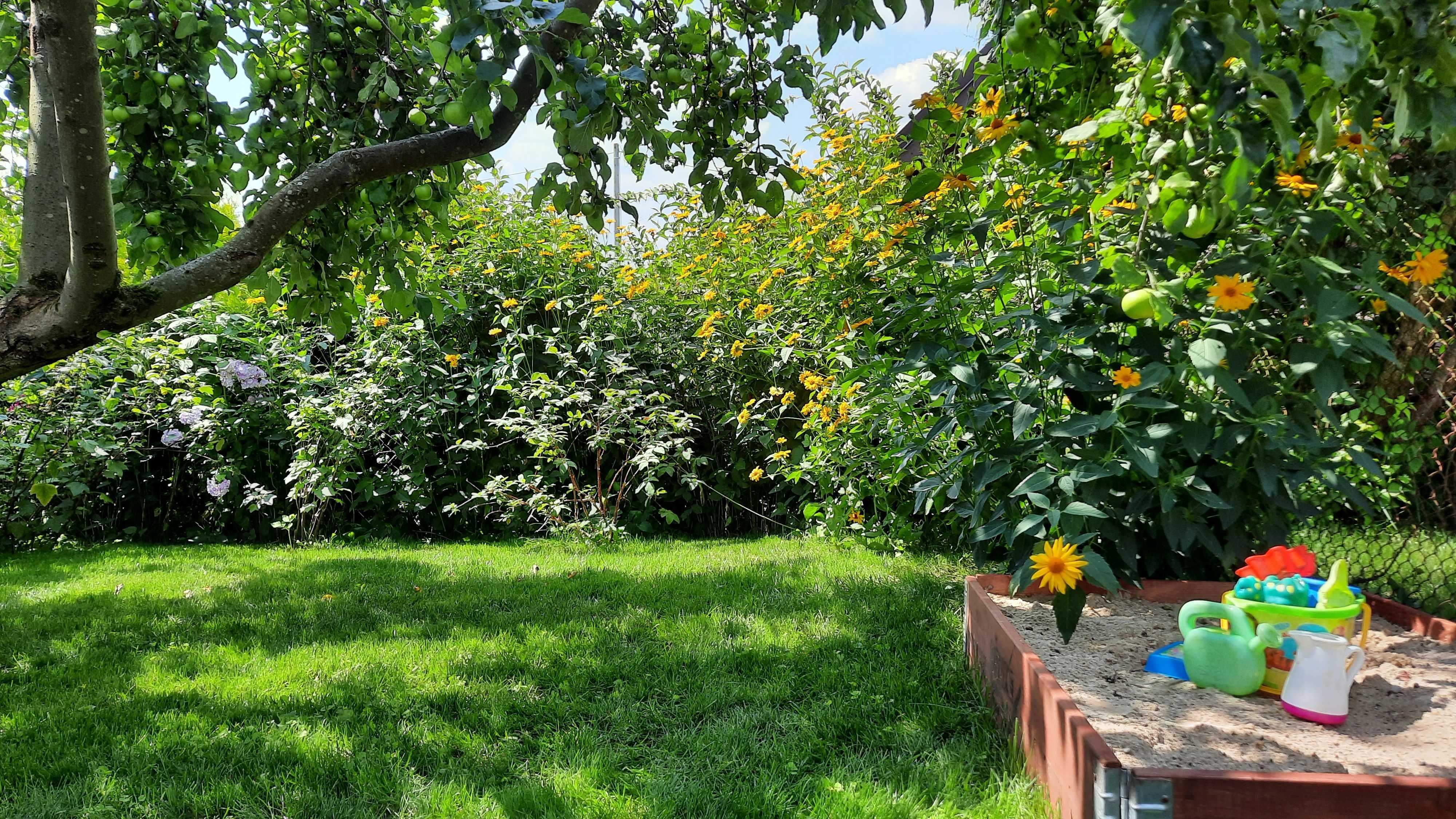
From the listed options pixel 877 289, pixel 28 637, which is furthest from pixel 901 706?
pixel 28 637

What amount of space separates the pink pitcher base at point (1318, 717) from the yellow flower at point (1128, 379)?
76 cm

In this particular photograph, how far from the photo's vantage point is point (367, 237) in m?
2.53

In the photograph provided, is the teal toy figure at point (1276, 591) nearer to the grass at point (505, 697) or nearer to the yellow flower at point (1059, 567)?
the yellow flower at point (1059, 567)

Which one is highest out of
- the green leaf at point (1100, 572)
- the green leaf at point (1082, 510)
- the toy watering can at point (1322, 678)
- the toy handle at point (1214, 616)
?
the green leaf at point (1082, 510)

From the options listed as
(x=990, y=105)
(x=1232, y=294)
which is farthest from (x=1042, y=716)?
(x=990, y=105)

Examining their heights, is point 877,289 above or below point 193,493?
above

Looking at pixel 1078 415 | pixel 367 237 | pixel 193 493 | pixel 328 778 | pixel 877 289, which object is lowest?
pixel 328 778

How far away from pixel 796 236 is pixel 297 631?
8.66 feet

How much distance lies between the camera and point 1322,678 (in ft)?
5.25

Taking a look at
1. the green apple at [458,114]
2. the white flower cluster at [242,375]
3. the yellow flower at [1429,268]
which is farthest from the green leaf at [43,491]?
the yellow flower at [1429,268]

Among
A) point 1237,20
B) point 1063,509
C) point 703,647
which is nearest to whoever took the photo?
point 1237,20

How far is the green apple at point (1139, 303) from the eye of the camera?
1.48 meters

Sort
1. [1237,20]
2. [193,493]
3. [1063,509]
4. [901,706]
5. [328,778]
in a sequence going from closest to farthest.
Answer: [1237,20]
[328,778]
[1063,509]
[901,706]
[193,493]

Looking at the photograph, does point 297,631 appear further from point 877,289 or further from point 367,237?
point 877,289
